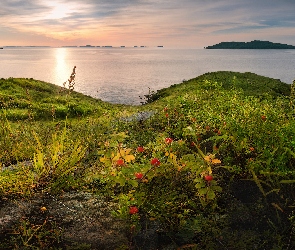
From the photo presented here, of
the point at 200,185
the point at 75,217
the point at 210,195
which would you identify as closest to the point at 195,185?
the point at 200,185

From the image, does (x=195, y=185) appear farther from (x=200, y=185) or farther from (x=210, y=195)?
(x=210, y=195)

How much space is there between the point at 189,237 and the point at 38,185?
2.33 metres

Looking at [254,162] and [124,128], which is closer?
[254,162]

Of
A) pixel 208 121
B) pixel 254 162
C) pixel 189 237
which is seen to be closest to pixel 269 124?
pixel 254 162

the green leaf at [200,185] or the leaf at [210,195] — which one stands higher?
the green leaf at [200,185]

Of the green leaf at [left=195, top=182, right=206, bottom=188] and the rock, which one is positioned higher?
the green leaf at [left=195, top=182, right=206, bottom=188]

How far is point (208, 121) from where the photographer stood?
23.9 feet

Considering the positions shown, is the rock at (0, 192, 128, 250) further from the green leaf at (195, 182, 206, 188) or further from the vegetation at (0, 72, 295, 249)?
the green leaf at (195, 182, 206, 188)

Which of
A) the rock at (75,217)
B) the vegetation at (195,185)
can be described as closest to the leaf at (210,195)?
the vegetation at (195,185)

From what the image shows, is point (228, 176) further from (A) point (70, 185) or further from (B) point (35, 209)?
(B) point (35, 209)

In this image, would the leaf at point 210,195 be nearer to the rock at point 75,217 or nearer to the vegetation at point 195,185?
the vegetation at point 195,185

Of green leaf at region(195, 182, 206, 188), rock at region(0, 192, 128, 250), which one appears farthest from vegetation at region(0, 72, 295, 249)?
rock at region(0, 192, 128, 250)

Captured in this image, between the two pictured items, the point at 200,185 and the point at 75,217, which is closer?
the point at 200,185

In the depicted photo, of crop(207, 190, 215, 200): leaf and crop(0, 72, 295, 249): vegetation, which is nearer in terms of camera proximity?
crop(207, 190, 215, 200): leaf
